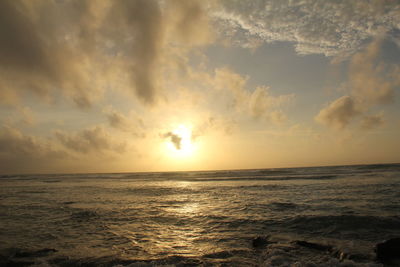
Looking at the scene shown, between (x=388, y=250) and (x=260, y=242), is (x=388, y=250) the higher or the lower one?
the higher one

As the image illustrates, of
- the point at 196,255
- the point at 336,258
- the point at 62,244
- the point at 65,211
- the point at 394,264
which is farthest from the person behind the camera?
the point at 65,211

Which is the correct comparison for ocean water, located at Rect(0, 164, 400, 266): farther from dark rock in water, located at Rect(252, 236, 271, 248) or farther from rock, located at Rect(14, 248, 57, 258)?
dark rock in water, located at Rect(252, 236, 271, 248)

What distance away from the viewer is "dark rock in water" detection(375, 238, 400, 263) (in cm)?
824

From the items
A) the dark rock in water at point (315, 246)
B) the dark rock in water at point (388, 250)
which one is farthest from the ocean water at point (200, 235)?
the dark rock in water at point (388, 250)

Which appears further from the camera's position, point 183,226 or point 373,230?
point 183,226

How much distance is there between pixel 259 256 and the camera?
28.9ft

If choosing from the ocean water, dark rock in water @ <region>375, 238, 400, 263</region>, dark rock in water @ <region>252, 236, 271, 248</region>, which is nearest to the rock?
the ocean water

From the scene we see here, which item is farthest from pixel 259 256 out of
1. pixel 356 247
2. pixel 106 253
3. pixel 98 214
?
pixel 98 214

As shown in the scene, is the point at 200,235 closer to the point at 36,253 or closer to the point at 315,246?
the point at 315,246

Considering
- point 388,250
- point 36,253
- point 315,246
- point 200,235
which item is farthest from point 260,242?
point 36,253

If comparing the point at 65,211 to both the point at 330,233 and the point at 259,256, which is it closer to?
the point at 259,256

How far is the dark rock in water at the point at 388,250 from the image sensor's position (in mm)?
8242

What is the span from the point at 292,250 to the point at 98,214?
13.7 m

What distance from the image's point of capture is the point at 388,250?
8492 mm
